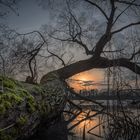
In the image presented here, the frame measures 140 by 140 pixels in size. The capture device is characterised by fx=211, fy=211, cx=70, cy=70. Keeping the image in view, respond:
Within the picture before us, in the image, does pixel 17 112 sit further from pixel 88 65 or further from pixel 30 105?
pixel 88 65

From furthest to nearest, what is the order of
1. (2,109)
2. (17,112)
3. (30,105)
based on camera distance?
1. (30,105)
2. (17,112)
3. (2,109)

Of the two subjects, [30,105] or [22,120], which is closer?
[22,120]

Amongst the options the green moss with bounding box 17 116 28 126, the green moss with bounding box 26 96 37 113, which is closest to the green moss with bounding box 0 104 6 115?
the green moss with bounding box 17 116 28 126

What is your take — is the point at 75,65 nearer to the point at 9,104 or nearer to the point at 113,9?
the point at 113,9

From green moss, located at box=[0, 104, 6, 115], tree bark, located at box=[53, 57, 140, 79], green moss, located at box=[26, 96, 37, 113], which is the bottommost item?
green moss, located at box=[26, 96, 37, 113]

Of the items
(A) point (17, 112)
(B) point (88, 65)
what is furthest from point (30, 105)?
(B) point (88, 65)

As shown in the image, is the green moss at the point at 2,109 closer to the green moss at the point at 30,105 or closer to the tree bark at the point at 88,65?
the green moss at the point at 30,105

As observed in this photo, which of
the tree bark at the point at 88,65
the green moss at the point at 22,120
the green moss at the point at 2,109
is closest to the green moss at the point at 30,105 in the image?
the green moss at the point at 22,120

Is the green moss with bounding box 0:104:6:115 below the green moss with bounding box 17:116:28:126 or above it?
above

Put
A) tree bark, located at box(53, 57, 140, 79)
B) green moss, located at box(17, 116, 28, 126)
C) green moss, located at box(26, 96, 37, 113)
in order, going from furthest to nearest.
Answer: tree bark, located at box(53, 57, 140, 79)
green moss, located at box(26, 96, 37, 113)
green moss, located at box(17, 116, 28, 126)

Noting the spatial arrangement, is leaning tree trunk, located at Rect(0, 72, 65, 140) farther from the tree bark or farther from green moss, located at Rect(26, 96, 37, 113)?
the tree bark

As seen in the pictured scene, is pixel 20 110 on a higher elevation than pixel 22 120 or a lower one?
higher

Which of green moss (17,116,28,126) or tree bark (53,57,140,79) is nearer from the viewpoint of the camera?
green moss (17,116,28,126)

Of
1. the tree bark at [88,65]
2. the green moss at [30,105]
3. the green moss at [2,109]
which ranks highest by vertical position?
the tree bark at [88,65]
